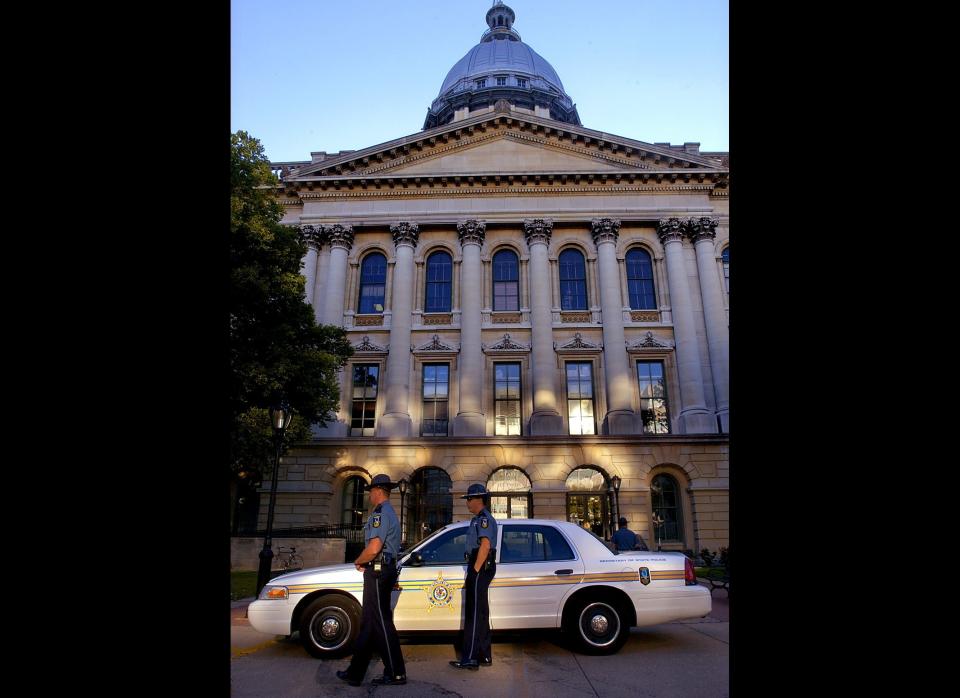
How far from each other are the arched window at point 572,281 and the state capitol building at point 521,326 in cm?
7

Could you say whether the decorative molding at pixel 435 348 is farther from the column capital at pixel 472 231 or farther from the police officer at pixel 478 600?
the police officer at pixel 478 600

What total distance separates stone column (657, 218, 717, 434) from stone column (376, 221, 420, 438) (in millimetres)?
11648

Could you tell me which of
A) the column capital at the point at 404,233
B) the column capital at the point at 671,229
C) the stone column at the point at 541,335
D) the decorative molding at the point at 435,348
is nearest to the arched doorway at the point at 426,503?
the stone column at the point at 541,335

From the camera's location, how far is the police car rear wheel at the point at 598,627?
Answer: 259 inches

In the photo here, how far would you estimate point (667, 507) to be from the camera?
23.0m

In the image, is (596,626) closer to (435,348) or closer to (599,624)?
(599,624)

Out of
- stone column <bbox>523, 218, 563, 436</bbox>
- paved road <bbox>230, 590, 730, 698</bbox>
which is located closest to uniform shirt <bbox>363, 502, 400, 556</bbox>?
paved road <bbox>230, 590, 730, 698</bbox>

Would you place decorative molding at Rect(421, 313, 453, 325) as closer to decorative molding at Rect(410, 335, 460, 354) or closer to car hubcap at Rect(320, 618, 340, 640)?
decorative molding at Rect(410, 335, 460, 354)

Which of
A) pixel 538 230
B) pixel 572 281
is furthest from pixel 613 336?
pixel 538 230

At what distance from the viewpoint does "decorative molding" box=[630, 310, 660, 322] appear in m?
25.3

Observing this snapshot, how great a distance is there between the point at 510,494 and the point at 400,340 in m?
8.08
